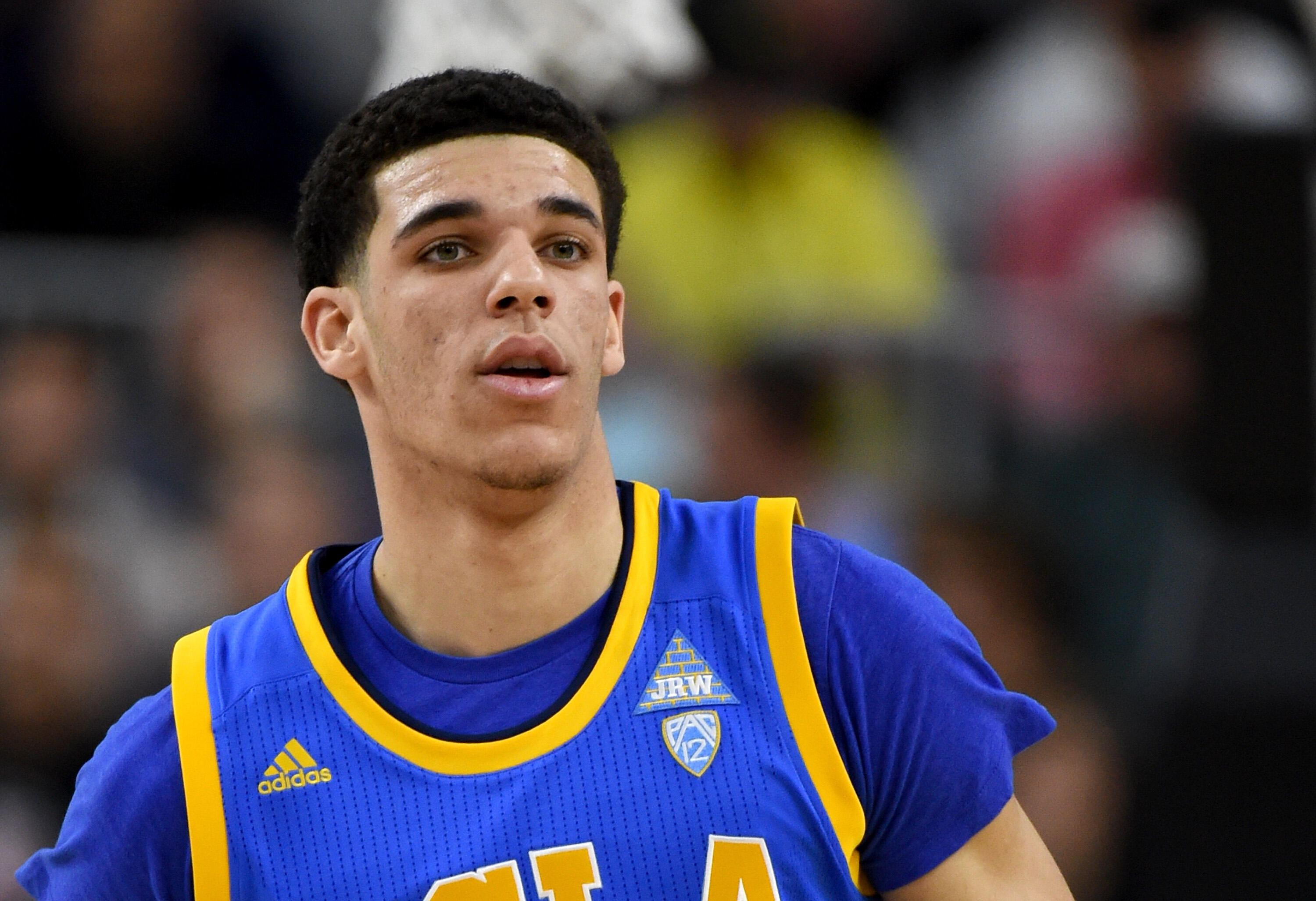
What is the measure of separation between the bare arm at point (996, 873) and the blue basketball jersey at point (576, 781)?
0.49ft

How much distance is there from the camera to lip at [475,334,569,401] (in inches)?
121

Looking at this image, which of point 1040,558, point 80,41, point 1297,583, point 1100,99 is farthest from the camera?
point 1100,99

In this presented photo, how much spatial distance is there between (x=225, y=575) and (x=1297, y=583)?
360cm

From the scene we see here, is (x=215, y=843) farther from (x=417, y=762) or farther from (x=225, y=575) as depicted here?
(x=225, y=575)

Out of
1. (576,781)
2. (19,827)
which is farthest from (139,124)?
(576,781)

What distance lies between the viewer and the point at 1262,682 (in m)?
5.05

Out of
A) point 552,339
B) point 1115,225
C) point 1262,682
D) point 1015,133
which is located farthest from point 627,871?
point 1015,133

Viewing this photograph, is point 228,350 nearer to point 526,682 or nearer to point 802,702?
point 526,682

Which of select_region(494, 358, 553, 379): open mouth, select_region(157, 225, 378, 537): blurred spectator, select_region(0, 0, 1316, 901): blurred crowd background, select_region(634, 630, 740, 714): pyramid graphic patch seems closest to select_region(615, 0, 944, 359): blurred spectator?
select_region(0, 0, 1316, 901): blurred crowd background

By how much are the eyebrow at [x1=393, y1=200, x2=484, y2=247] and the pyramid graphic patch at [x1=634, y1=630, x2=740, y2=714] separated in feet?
2.98

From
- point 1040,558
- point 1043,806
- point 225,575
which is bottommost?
point 1043,806

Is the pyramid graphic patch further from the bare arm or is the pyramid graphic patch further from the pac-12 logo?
the bare arm

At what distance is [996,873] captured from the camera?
3053 mm

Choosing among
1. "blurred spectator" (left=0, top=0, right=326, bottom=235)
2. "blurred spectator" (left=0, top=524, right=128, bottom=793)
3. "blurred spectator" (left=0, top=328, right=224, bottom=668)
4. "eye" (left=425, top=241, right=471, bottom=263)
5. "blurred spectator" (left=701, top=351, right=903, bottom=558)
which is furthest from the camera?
"blurred spectator" (left=0, top=0, right=326, bottom=235)
